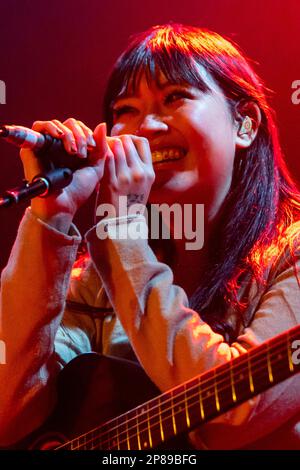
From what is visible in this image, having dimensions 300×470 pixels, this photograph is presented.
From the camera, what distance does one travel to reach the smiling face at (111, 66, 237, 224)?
1228 millimetres

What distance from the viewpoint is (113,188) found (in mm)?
1058

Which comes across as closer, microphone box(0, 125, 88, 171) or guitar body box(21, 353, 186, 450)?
microphone box(0, 125, 88, 171)

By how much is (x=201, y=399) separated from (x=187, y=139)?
523 mm

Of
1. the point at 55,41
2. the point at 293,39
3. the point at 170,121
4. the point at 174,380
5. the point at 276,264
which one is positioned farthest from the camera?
the point at 55,41

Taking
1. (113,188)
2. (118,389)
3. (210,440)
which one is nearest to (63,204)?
(113,188)

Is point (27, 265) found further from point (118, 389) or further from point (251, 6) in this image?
Result: point (251, 6)

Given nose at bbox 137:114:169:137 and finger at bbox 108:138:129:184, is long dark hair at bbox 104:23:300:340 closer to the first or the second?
nose at bbox 137:114:169:137

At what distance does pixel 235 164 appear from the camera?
131 centimetres

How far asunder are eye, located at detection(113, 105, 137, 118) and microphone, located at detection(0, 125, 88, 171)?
0.33 m

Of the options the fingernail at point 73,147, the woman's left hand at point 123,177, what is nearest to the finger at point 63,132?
the fingernail at point 73,147

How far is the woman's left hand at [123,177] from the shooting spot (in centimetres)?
106

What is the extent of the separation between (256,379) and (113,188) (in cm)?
40

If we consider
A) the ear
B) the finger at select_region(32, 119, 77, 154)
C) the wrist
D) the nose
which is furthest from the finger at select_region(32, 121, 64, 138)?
the ear

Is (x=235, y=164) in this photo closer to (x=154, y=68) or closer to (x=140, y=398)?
(x=154, y=68)
